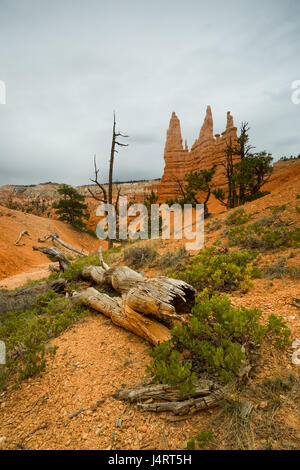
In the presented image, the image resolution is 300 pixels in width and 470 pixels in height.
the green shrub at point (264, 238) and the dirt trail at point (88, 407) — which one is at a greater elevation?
the green shrub at point (264, 238)

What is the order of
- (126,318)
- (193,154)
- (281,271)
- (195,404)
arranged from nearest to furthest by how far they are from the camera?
1. (195,404)
2. (126,318)
3. (281,271)
4. (193,154)

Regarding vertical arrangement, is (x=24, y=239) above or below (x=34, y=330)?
above

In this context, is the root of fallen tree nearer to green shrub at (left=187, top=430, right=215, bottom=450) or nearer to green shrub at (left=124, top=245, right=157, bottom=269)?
green shrub at (left=187, top=430, right=215, bottom=450)

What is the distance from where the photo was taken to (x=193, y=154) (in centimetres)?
4250

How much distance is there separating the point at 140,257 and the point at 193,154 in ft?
135

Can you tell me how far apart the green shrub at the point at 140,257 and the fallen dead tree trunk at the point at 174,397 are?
461 cm

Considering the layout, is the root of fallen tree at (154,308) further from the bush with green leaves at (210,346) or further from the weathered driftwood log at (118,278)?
the weathered driftwood log at (118,278)

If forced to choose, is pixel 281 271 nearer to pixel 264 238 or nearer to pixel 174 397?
pixel 264 238

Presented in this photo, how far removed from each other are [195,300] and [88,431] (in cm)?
193

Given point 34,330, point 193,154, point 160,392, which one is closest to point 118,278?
point 34,330

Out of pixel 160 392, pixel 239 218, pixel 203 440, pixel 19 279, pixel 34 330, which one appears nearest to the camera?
pixel 203 440

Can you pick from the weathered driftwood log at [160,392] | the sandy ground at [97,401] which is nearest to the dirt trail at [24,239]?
the sandy ground at [97,401]

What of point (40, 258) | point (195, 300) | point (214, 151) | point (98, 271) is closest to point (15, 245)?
point (40, 258)

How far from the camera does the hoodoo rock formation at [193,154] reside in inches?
1423
